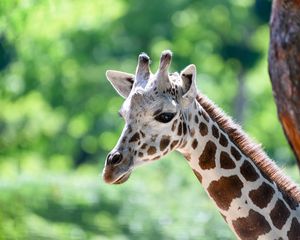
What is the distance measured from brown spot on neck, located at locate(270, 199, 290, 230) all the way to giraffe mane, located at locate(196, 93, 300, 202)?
14cm

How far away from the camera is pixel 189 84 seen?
7457 millimetres

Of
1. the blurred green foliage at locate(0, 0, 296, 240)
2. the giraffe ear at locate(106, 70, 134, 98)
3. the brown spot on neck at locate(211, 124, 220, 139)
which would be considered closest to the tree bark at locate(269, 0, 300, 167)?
the brown spot on neck at locate(211, 124, 220, 139)

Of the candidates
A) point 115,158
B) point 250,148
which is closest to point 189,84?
point 250,148

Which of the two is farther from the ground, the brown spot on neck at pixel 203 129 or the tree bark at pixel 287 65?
the brown spot on neck at pixel 203 129

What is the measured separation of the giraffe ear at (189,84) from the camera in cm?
741

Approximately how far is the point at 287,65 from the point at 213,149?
176 centimetres

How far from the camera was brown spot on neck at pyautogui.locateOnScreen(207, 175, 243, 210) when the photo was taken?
24.6 feet

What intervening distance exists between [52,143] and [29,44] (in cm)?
911

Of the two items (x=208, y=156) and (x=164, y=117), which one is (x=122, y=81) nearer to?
(x=164, y=117)

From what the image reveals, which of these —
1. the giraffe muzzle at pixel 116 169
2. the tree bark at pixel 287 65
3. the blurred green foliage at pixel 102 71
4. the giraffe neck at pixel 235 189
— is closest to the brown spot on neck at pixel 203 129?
the giraffe neck at pixel 235 189

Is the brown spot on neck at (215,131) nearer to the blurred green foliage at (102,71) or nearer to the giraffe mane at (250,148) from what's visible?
the giraffe mane at (250,148)

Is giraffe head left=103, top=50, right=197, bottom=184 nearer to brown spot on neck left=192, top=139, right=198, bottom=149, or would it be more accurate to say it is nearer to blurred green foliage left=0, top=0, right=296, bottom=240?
brown spot on neck left=192, top=139, right=198, bottom=149

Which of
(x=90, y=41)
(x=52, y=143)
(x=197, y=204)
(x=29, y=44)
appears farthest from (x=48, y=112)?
(x=197, y=204)

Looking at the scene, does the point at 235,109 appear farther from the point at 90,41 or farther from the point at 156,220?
the point at 156,220
